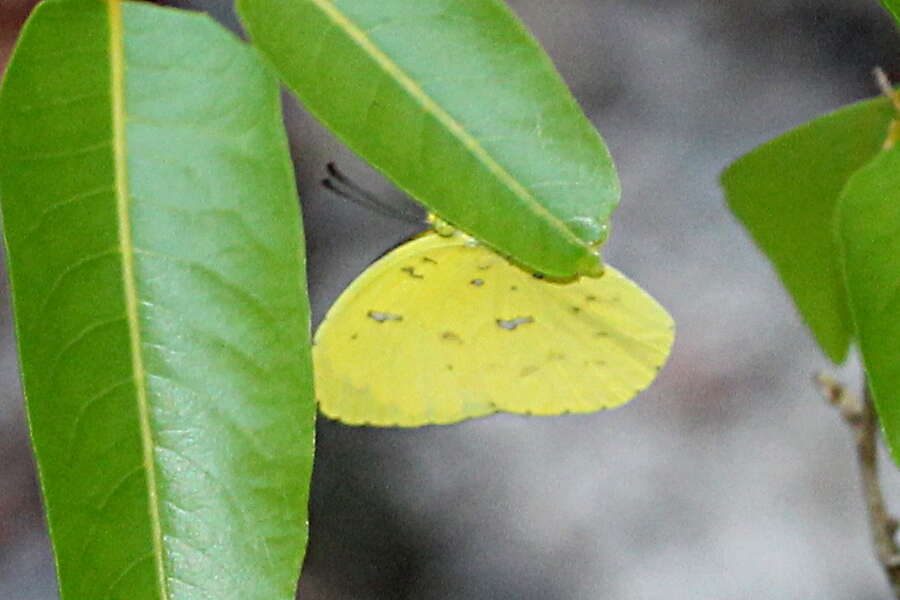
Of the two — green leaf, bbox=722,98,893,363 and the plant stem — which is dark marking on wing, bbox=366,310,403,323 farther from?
the plant stem

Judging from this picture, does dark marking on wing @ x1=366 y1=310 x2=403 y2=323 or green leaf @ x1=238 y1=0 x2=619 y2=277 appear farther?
dark marking on wing @ x1=366 y1=310 x2=403 y2=323

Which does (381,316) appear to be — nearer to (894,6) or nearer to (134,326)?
(134,326)

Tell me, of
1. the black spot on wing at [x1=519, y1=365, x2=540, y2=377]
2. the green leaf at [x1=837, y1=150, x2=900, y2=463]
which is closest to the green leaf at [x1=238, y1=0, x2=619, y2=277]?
the green leaf at [x1=837, y1=150, x2=900, y2=463]

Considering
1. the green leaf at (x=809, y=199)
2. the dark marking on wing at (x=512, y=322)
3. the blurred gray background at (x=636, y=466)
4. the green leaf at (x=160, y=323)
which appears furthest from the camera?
the blurred gray background at (x=636, y=466)

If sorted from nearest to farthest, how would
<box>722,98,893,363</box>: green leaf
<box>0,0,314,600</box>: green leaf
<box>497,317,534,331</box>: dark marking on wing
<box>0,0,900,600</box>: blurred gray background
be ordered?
<box>0,0,314,600</box>: green leaf
<box>722,98,893,363</box>: green leaf
<box>497,317,534,331</box>: dark marking on wing
<box>0,0,900,600</box>: blurred gray background

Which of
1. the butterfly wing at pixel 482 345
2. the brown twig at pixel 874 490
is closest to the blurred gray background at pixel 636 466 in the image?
the brown twig at pixel 874 490

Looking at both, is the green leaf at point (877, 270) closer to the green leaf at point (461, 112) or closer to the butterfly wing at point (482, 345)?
the green leaf at point (461, 112)
